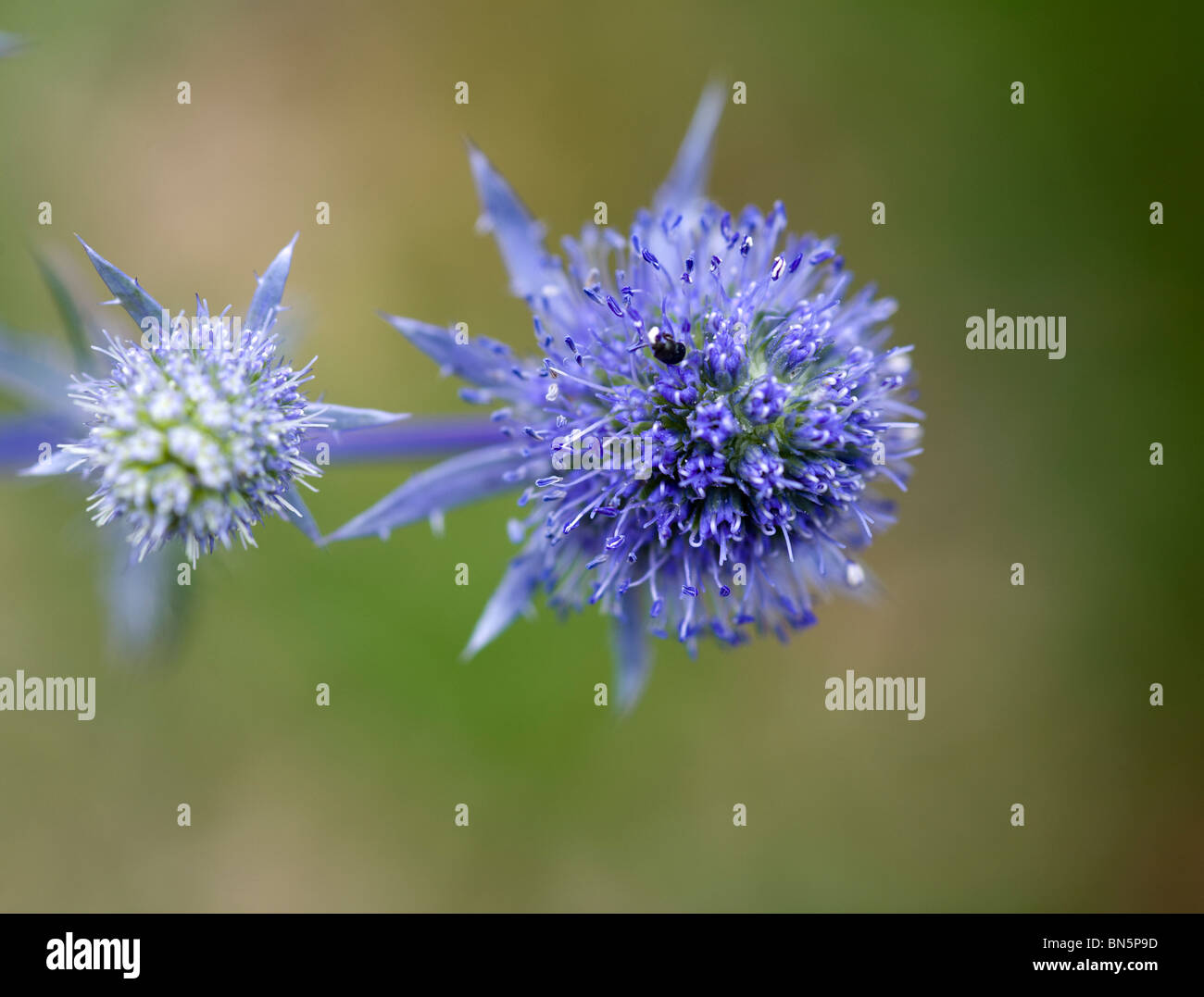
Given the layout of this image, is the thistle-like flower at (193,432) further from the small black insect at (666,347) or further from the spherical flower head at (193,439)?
the small black insect at (666,347)

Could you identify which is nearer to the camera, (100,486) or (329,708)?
(100,486)

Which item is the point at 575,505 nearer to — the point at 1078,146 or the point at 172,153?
the point at 172,153

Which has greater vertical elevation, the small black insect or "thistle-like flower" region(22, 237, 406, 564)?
the small black insect

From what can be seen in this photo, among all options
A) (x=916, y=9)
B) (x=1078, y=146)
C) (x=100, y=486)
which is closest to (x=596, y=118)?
(x=916, y=9)

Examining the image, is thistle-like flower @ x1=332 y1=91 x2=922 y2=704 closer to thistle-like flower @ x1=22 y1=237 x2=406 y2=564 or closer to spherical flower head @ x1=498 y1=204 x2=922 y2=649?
spherical flower head @ x1=498 y1=204 x2=922 y2=649

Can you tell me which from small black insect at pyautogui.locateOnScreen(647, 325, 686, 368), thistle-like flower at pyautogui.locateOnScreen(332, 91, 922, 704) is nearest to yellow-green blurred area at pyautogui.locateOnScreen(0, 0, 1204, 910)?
thistle-like flower at pyautogui.locateOnScreen(332, 91, 922, 704)
